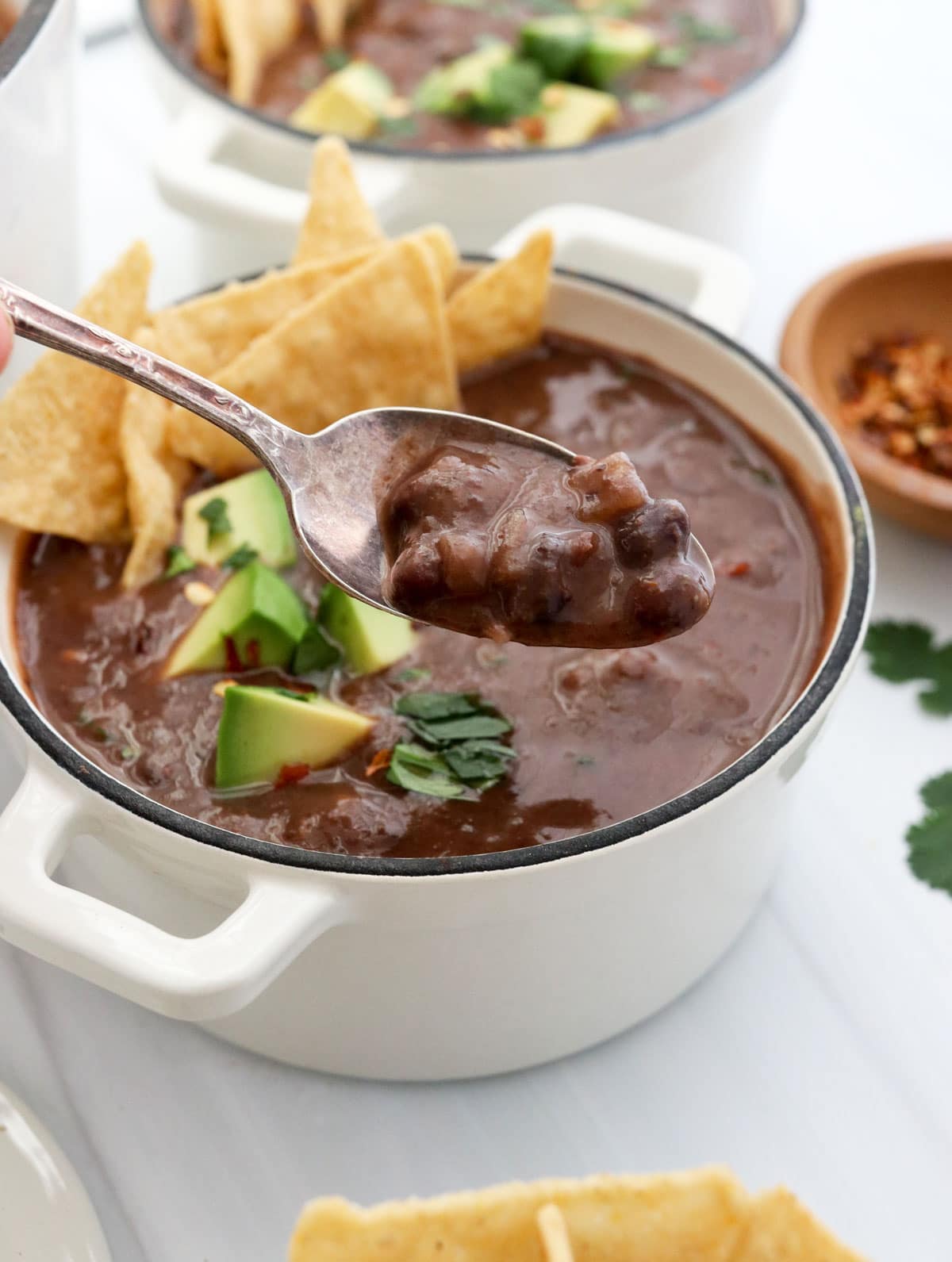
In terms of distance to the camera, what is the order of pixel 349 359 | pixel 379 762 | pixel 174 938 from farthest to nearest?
pixel 349 359 → pixel 379 762 → pixel 174 938

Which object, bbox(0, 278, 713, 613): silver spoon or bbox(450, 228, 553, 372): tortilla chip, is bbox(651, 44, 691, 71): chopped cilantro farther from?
bbox(0, 278, 713, 613): silver spoon

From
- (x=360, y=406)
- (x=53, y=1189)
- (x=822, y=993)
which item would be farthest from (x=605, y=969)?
(x=360, y=406)

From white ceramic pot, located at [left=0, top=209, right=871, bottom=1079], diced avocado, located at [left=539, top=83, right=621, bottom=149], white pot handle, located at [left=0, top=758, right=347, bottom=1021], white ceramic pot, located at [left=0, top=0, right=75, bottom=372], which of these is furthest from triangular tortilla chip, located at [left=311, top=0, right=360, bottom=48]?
white pot handle, located at [left=0, top=758, right=347, bottom=1021]

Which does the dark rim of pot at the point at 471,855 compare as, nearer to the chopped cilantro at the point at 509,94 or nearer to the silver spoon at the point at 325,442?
the silver spoon at the point at 325,442

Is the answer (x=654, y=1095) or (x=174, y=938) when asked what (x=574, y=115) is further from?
(x=174, y=938)

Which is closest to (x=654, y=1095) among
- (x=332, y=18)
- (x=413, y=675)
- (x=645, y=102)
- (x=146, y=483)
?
(x=413, y=675)

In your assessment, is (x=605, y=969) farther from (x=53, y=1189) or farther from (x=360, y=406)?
(x=360, y=406)

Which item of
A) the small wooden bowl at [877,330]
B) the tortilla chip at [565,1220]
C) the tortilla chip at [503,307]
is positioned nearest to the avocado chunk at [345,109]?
the tortilla chip at [503,307]
